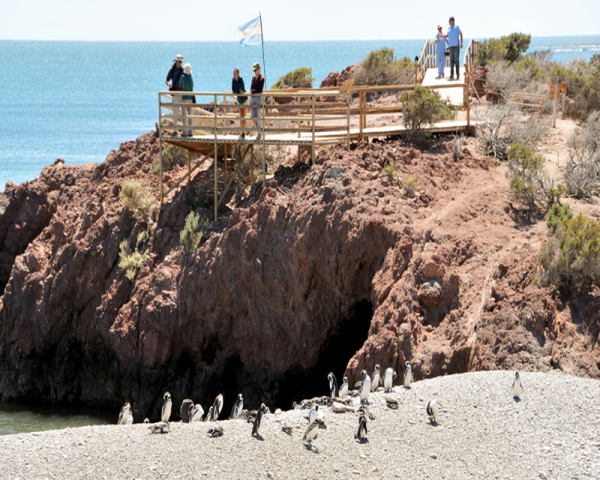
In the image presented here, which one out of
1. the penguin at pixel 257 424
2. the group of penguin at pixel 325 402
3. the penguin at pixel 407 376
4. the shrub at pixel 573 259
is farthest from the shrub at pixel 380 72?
the penguin at pixel 257 424

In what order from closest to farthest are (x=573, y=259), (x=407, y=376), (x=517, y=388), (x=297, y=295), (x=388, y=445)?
1. (x=388, y=445)
2. (x=517, y=388)
3. (x=407, y=376)
4. (x=573, y=259)
5. (x=297, y=295)

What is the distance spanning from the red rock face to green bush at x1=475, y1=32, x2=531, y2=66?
14833 millimetres

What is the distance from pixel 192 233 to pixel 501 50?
2010 cm

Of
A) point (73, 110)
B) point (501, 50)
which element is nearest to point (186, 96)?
point (501, 50)

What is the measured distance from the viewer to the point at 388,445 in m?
14.3

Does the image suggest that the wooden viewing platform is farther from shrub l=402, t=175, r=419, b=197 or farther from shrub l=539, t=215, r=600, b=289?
shrub l=539, t=215, r=600, b=289

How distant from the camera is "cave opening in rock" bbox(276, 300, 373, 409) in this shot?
2114 centimetres

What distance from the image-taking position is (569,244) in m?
17.7

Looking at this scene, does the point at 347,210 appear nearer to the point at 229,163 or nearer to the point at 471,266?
the point at 471,266

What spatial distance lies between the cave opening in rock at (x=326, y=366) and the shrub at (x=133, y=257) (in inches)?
209

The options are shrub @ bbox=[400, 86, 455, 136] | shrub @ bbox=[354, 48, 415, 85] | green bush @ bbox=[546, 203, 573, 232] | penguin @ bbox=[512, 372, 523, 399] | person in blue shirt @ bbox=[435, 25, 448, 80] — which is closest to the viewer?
penguin @ bbox=[512, 372, 523, 399]

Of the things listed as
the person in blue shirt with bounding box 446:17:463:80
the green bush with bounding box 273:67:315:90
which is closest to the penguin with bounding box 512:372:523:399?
the person in blue shirt with bounding box 446:17:463:80

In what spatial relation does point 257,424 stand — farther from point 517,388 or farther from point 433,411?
point 517,388

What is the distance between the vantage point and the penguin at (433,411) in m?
14.9
